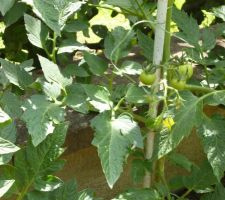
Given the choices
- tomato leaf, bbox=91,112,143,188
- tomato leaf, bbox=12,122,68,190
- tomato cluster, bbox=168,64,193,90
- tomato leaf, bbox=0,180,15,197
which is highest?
tomato cluster, bbox=168,64,193,90

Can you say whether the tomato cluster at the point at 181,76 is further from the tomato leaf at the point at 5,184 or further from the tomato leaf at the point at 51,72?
the tomato leaf at the point at 5,184

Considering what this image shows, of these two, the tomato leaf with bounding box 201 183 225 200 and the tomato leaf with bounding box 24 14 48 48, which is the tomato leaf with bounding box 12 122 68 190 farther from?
the tomato leaf with bounding box 201 183 225 200

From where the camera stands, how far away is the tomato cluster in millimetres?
1097

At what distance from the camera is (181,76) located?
1.10 m

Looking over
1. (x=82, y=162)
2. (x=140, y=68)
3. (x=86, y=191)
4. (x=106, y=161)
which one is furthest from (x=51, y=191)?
(x=82, y=162)

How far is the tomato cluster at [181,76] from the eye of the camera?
43.2 inches

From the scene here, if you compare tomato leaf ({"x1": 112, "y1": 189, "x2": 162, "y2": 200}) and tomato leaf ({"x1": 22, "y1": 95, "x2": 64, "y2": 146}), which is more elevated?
tomato leaf ({"x1": 22, "y1": 95, "x2": 64, "y2": 146})

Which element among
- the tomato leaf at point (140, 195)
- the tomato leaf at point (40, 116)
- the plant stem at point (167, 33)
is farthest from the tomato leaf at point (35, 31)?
the tomato leaf at point (140, 195)

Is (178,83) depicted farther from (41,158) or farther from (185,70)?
(41,158)

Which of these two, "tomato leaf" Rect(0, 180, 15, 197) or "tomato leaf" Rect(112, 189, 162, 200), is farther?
"tomato leaf" Rect(112, 189, 162, 200)

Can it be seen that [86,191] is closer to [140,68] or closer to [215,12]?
[140,68]

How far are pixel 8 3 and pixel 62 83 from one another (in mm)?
218

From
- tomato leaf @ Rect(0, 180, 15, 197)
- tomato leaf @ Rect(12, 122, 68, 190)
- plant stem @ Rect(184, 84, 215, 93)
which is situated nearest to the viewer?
tomato leaf @ Rect(0, 180, 15, 197)

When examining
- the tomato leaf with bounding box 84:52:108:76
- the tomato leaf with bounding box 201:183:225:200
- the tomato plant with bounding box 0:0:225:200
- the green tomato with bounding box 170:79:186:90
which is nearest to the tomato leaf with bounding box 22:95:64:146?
the tomato plant with bounding box 0:0:225:200
